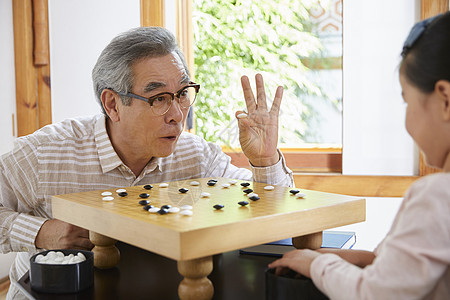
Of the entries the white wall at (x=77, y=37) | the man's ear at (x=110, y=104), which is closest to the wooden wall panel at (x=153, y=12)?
the white wall at (x=77, y=37)

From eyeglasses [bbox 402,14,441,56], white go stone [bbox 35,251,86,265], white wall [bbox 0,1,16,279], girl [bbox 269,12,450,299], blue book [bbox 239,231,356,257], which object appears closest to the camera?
girl [bbox 269,12,450,299]

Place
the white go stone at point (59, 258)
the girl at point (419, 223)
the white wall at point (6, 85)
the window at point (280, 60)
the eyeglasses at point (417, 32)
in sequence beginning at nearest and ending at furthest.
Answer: the girl at point (419, 223) < the eyeglasses at point (417, 32) < the white go stone at point (59, 258) < the white wall at point (6, 85) < the window at point (280, 60)

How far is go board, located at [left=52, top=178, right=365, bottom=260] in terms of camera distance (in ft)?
2.66

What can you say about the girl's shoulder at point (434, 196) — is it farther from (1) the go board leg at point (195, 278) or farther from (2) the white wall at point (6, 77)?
(2) the white wall at point (6, 77)

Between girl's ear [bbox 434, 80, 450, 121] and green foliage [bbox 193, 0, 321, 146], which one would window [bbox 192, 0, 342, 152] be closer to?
green foliage [bbox 193, 0, 321, 146]

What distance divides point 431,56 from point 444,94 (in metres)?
0.06

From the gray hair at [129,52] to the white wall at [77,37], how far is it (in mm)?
1326

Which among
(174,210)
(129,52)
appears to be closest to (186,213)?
(174,210)

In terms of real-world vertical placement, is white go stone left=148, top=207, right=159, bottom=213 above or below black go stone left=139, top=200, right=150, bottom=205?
above

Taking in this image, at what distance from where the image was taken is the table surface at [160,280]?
99cm

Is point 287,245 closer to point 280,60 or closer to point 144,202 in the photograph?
point 144,202

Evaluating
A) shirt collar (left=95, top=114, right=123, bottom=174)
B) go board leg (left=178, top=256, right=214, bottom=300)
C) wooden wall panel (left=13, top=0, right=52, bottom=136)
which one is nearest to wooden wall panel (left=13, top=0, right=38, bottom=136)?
wooden wall panel (left=13, top=0, right=52, bottom=136)

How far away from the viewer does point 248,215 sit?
0.90 meters

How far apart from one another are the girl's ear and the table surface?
35 centimetres
